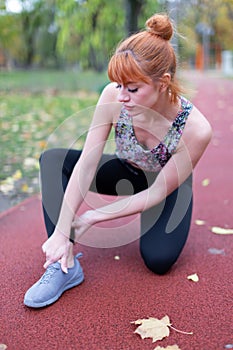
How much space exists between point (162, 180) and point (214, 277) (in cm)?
51

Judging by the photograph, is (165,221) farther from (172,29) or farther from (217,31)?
(217,31)

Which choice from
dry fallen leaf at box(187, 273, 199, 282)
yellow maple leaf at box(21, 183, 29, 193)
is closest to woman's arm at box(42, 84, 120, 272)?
dry fallen leaf at box(187, 273, 199, 282)

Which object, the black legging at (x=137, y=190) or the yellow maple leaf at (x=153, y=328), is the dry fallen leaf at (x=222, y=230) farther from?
the yellow maple leaf at (x=153, y=328)

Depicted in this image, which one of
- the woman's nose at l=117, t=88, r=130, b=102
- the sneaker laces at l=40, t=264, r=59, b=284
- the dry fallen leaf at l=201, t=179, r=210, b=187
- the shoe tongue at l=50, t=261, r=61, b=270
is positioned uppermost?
the woman's nose at l=117, t=88, r=130, b=102

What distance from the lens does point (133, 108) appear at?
184cm

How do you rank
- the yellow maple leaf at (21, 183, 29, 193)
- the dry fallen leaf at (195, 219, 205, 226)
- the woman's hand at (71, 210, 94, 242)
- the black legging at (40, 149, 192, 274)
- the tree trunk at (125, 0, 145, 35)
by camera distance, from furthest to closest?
the tree trunk at (125, 0, 145, 35), the yellow maple leaf at (21, 183, 29, 193), the dry fallen leaf at (195, 219, 205, 226), the black legging at (40, 149, 192, 274), the woman's hand at (71, 210, 94, 242)

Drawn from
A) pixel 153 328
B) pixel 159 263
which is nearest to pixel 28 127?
pixel 159 263

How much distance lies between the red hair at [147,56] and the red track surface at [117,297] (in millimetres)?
881

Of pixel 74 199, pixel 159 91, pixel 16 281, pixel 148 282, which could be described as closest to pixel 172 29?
pixel 159 91

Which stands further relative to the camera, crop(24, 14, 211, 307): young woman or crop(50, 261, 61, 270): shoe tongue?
crop(50, 261, 61, 270): shoe tongue

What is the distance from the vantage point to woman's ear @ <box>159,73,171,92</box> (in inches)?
70.9

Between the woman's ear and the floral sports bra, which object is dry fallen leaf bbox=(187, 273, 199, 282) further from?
the woman's ear

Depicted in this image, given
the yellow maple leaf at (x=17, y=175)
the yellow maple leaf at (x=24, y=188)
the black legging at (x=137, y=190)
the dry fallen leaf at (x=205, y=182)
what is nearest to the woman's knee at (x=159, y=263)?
the black legging at (x=137, y=190)

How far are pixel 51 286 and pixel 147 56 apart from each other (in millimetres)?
973
